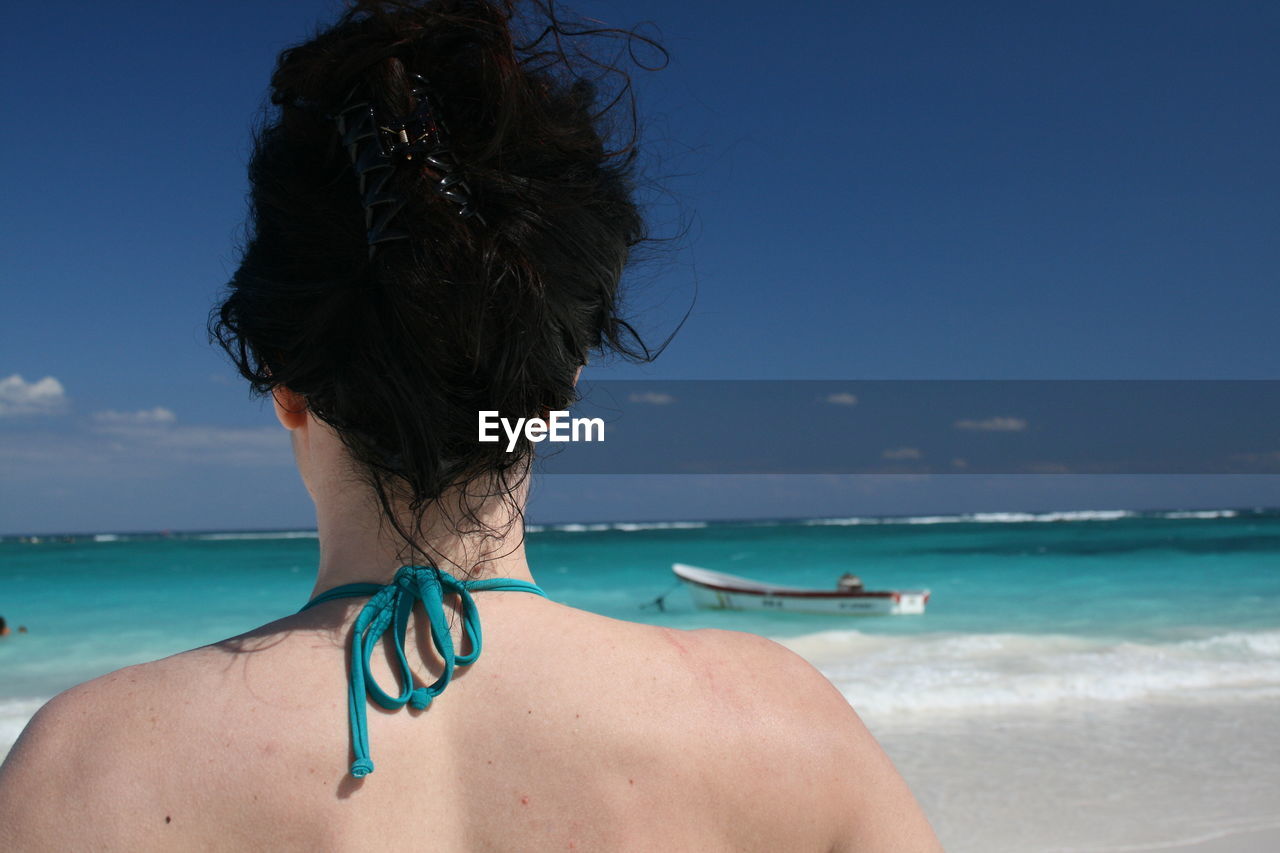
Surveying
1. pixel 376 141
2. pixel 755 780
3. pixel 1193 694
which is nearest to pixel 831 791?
pixel 755 780

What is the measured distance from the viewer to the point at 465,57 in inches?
30.1

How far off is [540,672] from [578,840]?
151 millimetres

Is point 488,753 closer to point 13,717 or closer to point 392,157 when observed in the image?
point 392,157

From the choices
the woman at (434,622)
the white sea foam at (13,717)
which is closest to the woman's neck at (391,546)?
the woman at (434,622)

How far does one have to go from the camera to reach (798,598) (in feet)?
43.2

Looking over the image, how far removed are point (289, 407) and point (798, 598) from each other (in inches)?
509

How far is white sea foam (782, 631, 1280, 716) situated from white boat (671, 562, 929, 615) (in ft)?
6.80

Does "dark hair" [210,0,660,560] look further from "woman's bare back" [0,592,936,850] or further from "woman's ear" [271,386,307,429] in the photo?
"woman's bare back" [0,592,936,850]

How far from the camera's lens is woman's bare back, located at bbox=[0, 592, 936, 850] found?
69 cm

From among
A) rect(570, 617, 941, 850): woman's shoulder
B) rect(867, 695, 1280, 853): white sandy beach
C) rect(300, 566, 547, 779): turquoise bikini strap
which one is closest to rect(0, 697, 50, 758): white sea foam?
rect(867, 695, 1280, 853): white sandy beach

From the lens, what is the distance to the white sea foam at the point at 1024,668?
616cm

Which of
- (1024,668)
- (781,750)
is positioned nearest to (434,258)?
(781,750)

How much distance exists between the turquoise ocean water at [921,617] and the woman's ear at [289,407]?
5.71 metres

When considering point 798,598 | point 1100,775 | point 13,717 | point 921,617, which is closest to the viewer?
point 1100,775
